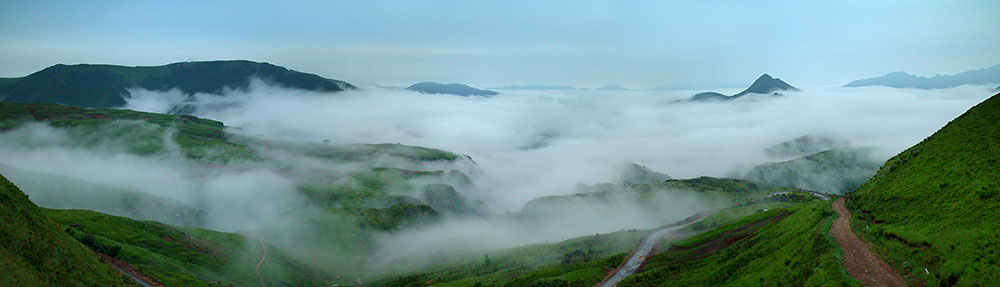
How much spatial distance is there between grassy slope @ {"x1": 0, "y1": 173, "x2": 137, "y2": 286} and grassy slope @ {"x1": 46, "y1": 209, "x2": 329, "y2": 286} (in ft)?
82.9

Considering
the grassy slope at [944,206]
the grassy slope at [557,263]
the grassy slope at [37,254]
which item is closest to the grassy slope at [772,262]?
the grassy slope at [944,206]

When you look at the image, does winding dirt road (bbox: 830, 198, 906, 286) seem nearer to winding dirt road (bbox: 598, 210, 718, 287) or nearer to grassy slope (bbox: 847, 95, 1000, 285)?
grassy slope (bbox: 847, 95, 1000, 285)

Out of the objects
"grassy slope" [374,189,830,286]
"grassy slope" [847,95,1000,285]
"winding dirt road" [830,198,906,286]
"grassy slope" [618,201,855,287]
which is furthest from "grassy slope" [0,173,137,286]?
"grassy slope" [847,95,1000,285]

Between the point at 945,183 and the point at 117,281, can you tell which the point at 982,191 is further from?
the point at 117,281

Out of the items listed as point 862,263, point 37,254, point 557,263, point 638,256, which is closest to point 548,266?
point 557,263

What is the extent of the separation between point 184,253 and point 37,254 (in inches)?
3201

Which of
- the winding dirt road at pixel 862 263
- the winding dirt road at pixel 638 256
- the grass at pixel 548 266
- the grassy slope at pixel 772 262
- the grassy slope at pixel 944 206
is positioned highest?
the grassy slope at pixel 944 206

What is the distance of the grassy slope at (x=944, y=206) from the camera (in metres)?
33.8

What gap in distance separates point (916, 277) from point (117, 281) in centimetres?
9128

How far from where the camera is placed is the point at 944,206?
44469mm

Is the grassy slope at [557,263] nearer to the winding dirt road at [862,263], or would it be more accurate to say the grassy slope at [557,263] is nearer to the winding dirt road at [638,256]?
the winding dirt road at [638,256]

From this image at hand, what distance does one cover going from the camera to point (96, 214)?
12481 centimetres

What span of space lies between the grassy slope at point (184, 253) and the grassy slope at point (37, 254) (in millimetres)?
25277

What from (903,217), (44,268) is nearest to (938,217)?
(903,217)
